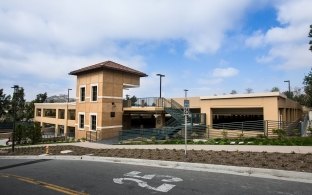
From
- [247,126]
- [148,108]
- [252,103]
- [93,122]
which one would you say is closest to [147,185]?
[247,126]

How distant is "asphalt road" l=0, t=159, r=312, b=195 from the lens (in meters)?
7.84

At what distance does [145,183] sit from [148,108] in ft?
72.8

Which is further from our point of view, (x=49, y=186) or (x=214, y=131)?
→ (x=214, y=131)

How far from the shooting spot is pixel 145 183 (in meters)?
8.89

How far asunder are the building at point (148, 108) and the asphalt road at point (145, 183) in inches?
548

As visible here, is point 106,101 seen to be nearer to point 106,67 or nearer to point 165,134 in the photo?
point 106,67

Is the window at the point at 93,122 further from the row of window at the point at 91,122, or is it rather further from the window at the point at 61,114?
the window at the point at 61,114

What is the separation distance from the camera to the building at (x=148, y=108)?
2381 cm

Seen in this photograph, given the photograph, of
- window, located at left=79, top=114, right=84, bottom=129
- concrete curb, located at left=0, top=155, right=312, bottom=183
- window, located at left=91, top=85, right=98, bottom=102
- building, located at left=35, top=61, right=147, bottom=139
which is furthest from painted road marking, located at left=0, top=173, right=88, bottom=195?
window, located at left=79, top=114, right=84, bottom=129

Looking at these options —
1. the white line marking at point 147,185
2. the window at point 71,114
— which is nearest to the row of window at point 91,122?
the window at point 71,114

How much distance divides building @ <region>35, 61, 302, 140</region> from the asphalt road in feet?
45.7

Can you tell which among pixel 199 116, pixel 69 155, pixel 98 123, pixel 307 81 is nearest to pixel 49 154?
pixel 69 155

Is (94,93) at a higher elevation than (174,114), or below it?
higher

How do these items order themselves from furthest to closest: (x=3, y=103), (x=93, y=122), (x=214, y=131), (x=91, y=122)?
(x=3, y=103) → (x=91, y=122) → (x=93, y=122) → (x=214, y=131)
